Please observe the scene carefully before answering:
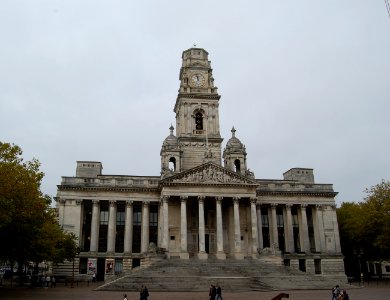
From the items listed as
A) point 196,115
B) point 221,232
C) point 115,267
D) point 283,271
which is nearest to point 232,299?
point 283,271

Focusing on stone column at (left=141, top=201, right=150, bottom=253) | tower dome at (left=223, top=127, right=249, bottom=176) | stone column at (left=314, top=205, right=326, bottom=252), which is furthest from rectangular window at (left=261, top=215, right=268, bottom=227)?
stone column at (left=141, top=201, right=150, bottom=253)

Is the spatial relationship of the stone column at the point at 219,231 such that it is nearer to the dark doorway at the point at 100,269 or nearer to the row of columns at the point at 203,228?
the row of columns at the point at 203,228

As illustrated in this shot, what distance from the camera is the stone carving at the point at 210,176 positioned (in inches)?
2746

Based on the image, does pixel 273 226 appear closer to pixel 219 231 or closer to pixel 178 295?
pixel 219 231

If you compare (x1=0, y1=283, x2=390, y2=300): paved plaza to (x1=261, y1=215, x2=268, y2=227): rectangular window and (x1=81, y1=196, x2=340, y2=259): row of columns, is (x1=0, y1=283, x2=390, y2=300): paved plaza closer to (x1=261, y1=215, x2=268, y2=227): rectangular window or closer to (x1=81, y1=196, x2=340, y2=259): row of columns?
(x1=81, y1=196, x2=340, y2=259): row of columns

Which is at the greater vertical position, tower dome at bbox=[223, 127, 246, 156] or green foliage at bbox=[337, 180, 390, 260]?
tower dome at bbox=[223, 127, 246, 156]

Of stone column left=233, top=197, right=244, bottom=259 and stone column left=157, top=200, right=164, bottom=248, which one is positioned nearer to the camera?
stone column left=233, top=197, right=244, bottom=259

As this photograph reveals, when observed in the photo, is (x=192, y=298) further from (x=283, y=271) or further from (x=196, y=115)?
(x=196, y=115)

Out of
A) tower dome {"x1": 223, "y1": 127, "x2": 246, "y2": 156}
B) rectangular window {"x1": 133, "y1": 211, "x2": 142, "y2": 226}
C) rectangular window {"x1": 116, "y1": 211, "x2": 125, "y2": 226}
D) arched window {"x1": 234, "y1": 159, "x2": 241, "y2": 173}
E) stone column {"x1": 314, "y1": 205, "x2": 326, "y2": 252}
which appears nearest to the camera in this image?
rectangular window {"x1": 116, "y1": 211, "x2": 125, "y2": 226}

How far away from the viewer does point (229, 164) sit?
7750cm

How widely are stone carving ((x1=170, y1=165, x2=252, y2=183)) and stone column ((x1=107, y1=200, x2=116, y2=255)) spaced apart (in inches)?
486

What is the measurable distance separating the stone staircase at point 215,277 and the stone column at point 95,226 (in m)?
15.0

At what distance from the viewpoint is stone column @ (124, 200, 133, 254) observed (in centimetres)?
7200

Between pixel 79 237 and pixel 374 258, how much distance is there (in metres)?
54.1
